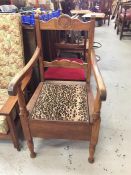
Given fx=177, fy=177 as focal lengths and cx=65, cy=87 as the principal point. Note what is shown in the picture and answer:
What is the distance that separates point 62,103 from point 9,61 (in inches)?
22.4

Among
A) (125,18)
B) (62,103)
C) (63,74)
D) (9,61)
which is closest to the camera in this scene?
(62,103)

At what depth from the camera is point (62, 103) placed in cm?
124

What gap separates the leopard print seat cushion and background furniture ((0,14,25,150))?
0.18 m

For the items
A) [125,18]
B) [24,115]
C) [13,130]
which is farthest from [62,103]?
[125,18]

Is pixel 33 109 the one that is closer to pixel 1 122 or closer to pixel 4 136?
pixel 1 122

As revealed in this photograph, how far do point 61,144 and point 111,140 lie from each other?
1.41 feet

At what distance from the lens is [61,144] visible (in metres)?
1.48

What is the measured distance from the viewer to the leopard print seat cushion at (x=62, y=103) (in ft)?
3.75

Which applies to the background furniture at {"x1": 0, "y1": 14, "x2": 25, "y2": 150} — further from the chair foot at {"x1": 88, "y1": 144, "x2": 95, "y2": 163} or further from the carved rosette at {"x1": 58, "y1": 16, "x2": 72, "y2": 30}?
the chair foot at {"x1": 88, "y1": 144, "x2": 95, "y2": 163}

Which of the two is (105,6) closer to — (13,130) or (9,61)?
(9,61)

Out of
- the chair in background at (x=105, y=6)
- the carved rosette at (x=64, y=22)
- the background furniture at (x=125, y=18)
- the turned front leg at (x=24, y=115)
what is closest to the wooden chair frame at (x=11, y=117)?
the turned front leg at (x=24, y=115)

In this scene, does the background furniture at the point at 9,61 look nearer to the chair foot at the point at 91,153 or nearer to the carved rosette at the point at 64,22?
the carved rosette at the point at 64,22

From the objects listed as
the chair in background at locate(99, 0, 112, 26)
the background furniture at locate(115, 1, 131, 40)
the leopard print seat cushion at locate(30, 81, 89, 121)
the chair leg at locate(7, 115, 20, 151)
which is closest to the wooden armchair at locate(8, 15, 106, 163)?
the leopard print seat cushion at locate(30, 81, 89, 121)

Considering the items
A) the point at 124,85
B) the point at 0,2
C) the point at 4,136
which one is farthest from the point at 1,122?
the point at 0,2
